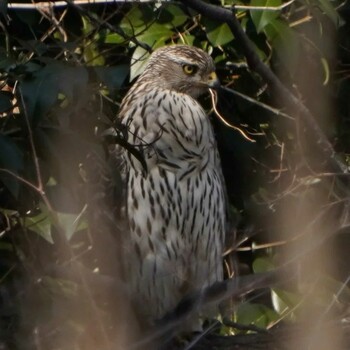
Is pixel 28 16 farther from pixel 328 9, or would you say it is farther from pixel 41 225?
pixel 328 9

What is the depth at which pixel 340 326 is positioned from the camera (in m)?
3.09

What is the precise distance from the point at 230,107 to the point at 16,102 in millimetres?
1615

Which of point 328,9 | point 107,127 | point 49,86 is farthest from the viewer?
point 328,9

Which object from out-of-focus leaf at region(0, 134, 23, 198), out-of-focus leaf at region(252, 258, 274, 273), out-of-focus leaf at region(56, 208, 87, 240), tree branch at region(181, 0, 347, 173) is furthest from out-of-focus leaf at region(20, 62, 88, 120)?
out-of-focus leaf at region(252, 258, 274, 273)

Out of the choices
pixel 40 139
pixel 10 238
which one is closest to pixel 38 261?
pixel 10 238

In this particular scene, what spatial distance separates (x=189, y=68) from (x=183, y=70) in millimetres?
67

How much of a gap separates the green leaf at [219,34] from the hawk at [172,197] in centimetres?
8

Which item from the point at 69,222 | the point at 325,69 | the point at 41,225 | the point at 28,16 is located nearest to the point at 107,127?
the point at 69,222

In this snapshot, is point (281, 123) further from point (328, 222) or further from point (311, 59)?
point (328, 222)

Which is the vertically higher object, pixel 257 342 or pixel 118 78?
pixel 118 78

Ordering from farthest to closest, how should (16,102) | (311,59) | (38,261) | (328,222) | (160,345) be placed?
(311,59), (160,345), (328,222), (38,261), (16,102)

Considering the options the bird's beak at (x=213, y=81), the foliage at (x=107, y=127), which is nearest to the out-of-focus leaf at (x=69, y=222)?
the foliage at (x=107, y=127)

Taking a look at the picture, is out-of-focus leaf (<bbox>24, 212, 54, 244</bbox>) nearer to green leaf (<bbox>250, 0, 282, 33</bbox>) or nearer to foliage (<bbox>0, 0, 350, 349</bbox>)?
foliage (<bbox>0, 0, 350, 349</bbox>)

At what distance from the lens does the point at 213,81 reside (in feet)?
15.0
